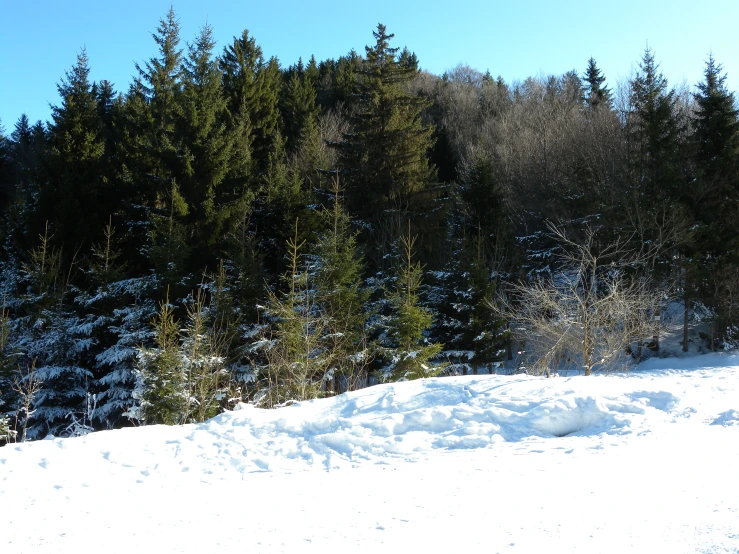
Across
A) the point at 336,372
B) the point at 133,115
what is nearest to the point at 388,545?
the point at 336,372

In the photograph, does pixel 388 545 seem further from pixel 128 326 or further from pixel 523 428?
pixel 128 326

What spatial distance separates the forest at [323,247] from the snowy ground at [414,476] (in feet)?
17.0

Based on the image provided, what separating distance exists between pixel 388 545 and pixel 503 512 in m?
1.25

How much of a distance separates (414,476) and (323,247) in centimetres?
1304

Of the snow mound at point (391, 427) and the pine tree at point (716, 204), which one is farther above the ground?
the pine tree at point (716, 204)

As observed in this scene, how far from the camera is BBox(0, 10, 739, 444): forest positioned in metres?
16.9

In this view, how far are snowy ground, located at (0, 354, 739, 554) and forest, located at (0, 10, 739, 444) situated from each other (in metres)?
5.19

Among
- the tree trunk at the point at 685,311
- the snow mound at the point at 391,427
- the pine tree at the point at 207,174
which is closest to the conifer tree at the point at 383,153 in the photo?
the pine tree at the point at 207,174

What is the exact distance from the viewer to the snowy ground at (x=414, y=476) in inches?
185

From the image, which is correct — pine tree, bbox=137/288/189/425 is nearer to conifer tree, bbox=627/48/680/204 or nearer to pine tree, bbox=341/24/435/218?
pine tree, bbox=341/24/435/218

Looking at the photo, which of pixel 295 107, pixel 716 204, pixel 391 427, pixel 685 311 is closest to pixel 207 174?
pixel 295 107

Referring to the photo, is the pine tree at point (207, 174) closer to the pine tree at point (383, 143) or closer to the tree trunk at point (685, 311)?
the pine tree at point (383, 143)

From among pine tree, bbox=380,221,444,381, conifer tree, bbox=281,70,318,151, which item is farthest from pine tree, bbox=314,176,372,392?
conifer tree, bbox=281,70,318,151

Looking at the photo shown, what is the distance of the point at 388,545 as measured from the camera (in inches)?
178
